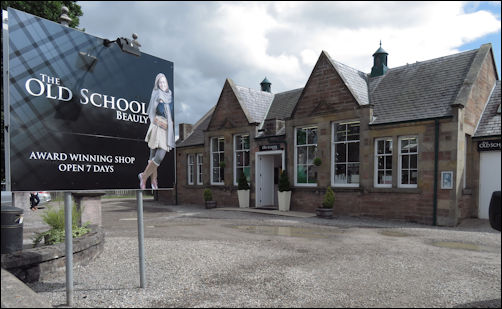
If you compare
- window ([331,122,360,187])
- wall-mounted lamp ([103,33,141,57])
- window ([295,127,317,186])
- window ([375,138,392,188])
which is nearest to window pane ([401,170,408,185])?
window ([375,138,392,188])

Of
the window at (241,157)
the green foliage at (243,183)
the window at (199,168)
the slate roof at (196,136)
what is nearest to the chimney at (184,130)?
the slate roof at (196,136)

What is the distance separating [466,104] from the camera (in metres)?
12.2

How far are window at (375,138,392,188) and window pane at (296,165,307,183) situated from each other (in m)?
3.50

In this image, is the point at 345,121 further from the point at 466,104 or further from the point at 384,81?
the point at 466,104

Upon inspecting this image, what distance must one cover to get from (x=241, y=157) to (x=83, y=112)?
14.1m

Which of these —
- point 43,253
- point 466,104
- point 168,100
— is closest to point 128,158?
point 168,100

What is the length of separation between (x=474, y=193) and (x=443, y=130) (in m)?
3.29

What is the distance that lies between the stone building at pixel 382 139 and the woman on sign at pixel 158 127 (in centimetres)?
1004

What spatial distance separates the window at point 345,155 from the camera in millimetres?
14078

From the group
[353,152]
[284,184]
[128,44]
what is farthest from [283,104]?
[128,44]

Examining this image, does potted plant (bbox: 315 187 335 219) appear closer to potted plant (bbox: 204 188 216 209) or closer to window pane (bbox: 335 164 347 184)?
window pane (bbox: 335 164 347 184)

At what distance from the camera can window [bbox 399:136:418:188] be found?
12.6m

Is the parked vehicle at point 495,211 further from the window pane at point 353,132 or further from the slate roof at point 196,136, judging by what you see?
the slate roof at point 196,136

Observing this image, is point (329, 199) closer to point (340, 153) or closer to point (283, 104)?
point (340, 153)
